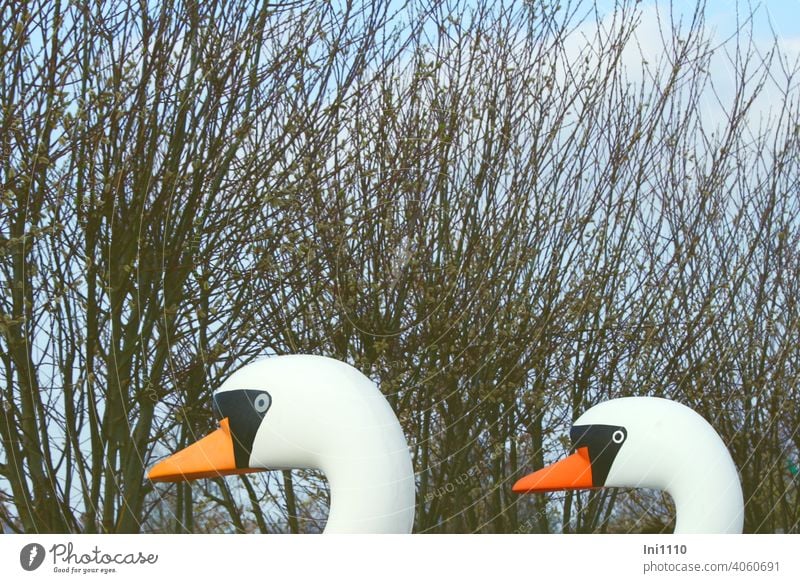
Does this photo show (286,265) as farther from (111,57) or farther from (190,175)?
(111,57)

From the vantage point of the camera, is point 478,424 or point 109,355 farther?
point 478,424

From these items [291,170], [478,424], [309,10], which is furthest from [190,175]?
[478,424]

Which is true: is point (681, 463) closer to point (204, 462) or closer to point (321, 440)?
point (321, 440)

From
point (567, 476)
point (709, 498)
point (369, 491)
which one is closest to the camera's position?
point (369, 491)

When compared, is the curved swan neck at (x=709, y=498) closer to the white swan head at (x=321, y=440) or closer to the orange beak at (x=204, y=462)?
the white swan head at (x=321, y=440)

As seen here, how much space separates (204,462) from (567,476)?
49.7 inches

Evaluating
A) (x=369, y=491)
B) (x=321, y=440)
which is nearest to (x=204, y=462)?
(x=321, y=440)

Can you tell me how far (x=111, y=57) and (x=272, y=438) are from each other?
2.11m

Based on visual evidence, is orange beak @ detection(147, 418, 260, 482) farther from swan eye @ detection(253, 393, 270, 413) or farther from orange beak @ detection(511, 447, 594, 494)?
orange beak @ detection(511, 447, 594, 494)

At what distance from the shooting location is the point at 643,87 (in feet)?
22.9

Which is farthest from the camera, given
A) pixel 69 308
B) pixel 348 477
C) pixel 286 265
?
pixel 286 265

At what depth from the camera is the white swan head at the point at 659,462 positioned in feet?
13.2
